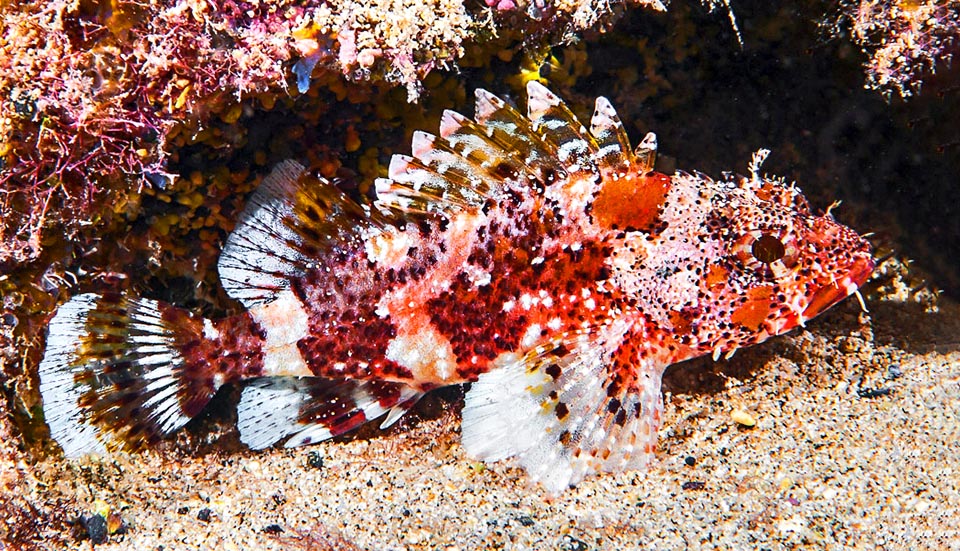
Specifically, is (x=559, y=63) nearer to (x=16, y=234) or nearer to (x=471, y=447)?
(x=471, y=447)

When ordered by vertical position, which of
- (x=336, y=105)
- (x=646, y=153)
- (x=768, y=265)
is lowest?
(x=768, y=265)

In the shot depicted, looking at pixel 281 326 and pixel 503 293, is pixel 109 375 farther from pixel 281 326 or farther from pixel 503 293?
pixel 503 293

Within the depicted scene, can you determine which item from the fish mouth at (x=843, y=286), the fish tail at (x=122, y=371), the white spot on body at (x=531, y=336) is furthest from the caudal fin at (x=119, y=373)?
the fish mouth at (x=843, y=286)

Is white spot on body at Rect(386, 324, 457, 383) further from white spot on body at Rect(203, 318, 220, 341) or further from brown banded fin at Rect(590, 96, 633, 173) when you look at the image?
brown banded fin at Rect(590, 96, 633, 173)

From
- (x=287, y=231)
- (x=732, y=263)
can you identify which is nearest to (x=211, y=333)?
(x=287, y=231)

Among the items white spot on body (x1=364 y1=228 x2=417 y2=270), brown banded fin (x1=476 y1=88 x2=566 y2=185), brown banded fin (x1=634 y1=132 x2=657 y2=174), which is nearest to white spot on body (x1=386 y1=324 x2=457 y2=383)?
white spot on body (x1=364 y1=228 x2=417 y2=270)

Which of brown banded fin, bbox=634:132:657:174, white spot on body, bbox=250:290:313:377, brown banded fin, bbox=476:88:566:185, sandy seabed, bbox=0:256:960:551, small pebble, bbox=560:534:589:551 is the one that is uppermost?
brown banded fin, bbox=476:88:566:185

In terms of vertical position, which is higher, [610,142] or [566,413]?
[610,142]

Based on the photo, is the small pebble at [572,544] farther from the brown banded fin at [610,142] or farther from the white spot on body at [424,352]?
the brown banded fin at [610,142]
